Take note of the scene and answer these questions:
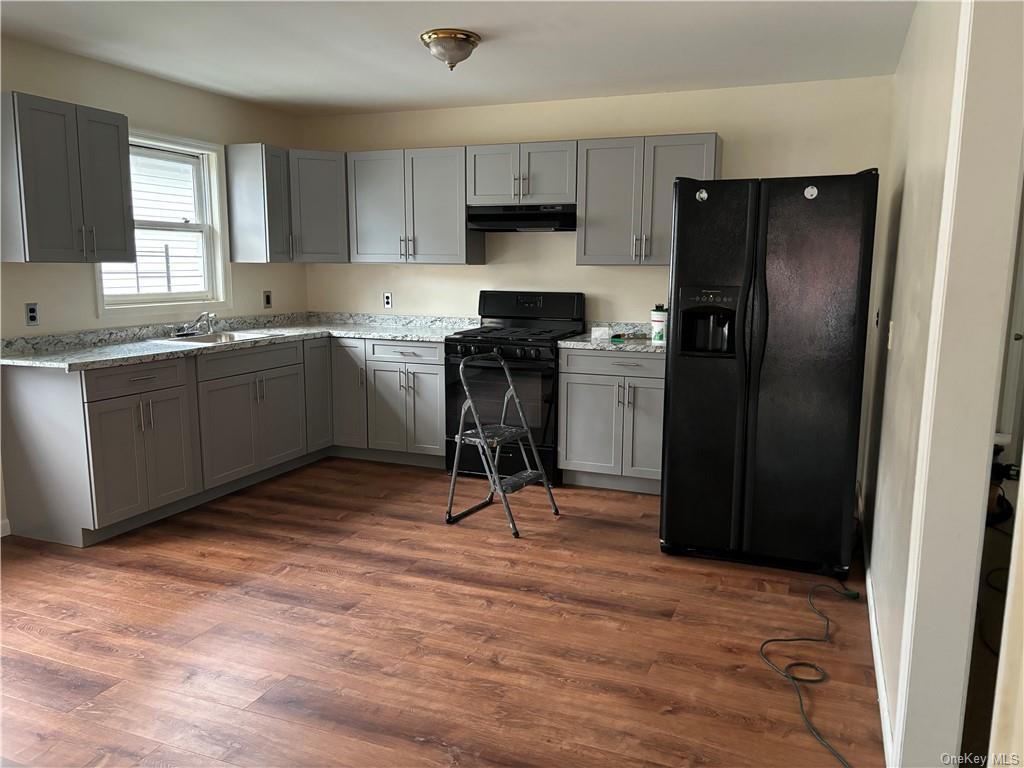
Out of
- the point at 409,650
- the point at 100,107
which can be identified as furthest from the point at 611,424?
the point at 100,107

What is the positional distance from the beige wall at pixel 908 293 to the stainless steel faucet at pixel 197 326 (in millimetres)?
3891

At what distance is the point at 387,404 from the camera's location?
5.07 m

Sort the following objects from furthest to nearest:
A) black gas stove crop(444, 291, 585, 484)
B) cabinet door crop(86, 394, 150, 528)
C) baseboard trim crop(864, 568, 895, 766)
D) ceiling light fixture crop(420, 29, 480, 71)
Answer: black gas stove crop(444, 291, 585, 484) → cabinet door crop(86, 394, 150, 528) → ceiling light fixture crop(420, 29, 480, 71) → baseboard trim crop(864, 568, 895, 766)

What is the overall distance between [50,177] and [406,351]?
7.19ft

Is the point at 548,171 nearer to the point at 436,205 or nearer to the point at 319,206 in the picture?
the point at 436,205

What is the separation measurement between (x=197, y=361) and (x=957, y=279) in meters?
3.61

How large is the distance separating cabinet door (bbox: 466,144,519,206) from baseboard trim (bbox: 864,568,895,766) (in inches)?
119

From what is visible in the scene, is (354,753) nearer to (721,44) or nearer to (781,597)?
(781,597)

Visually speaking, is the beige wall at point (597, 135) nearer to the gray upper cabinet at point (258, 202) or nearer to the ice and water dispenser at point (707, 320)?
the gray upper cabinet at point (258, 202)

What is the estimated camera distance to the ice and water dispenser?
335 cm

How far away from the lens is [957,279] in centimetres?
165

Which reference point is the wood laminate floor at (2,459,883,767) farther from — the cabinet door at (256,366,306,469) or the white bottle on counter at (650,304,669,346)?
the white bottle on counter at (650,304,669,346)

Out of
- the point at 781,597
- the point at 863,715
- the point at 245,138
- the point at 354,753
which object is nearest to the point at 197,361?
the point at 245,138

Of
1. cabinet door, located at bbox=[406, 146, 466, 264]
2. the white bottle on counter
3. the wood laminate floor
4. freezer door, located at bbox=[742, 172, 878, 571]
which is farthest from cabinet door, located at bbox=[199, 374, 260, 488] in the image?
freezer door, located at bbox=[742, 172, 878, 571]
